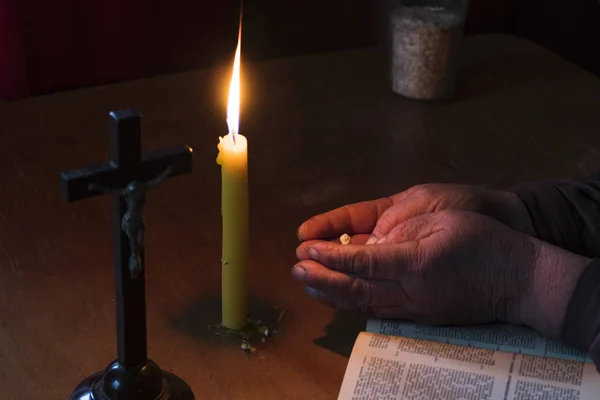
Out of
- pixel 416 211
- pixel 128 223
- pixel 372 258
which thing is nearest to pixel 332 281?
pixel 372 258

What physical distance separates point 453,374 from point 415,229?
0.16m

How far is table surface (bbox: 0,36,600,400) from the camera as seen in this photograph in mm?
790

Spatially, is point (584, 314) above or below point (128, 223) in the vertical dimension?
below

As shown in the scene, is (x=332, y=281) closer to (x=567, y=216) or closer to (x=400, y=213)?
(x=400, y=213)

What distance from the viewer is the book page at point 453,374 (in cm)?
74

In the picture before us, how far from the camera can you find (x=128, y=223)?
0.62 m

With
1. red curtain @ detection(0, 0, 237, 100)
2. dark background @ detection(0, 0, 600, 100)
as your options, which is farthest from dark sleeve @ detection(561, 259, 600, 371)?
red curtain @ detection(0, 0, 237, 100)

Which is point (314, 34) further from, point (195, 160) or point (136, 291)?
point (136, 291)

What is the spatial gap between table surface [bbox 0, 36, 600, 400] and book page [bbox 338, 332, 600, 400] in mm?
32

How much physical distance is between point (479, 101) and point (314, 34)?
2.10ft

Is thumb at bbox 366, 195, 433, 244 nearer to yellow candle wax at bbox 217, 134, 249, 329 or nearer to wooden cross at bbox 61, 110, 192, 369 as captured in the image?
yellow candle wax at bbox 217, 134, 249, 329

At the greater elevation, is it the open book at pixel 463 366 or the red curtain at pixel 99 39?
the red curtain at pixel 99 39

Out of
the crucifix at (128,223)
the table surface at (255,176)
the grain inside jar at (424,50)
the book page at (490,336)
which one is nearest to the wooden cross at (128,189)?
the crucifix at (128,223)

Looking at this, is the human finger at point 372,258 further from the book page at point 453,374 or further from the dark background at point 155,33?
the dark background at point 155,33
